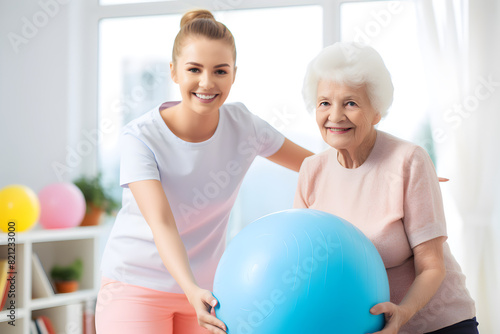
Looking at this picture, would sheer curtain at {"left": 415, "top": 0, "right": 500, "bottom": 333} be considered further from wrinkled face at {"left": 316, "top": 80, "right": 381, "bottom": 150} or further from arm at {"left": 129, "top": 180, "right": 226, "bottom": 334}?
arm at {"left": 129, "top": 180, "right": 226, "bottom": 334}

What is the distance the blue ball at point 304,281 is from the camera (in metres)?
1.07

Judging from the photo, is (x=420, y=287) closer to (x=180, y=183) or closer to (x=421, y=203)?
(x=421, y=203)

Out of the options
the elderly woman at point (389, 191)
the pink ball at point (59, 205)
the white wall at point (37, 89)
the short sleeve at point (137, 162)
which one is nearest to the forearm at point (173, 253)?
the short sleeve at point (137, 162)

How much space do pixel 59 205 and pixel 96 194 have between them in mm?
336

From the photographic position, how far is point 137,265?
5.33ft

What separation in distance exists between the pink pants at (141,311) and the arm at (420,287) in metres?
0.70

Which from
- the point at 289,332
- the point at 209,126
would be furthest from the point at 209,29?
the point at 289,332

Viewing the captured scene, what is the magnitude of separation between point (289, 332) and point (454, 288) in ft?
1.58

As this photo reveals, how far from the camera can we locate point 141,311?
1575 millimetres

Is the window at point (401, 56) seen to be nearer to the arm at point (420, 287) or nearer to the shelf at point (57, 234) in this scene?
the shelf at point (57, 234)

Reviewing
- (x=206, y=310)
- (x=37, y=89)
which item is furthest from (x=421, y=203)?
(x=37, y=89)

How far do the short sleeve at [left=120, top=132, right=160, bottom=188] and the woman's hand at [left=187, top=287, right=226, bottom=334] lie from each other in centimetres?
38

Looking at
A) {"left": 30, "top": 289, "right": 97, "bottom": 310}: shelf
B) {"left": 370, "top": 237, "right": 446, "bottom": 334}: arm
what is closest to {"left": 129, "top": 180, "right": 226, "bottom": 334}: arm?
{"left": 370, "top": 237, "right": 446, "bottom": 334}: arm

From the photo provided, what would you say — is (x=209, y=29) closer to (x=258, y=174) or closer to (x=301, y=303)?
(x=301, y=303)
